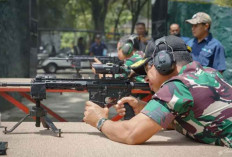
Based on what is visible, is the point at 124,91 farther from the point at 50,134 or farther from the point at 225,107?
the point at 225,107

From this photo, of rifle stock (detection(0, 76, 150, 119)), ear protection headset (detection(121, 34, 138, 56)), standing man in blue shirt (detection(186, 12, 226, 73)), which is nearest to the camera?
rifle stock (detection(0, 76, 150, 119))

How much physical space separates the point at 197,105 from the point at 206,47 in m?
3.41

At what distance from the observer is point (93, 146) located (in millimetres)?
2340

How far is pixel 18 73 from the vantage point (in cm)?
889

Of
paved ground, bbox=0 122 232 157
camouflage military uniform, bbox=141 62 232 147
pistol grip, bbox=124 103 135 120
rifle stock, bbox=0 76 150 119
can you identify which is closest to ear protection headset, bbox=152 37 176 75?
camouflage military uniform, bbox=141 62 232 147

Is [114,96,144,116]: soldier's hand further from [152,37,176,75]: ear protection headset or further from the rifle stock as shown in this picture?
[152,37,176,75]: ear protection headset

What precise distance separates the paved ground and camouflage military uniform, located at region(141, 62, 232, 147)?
101 millimetres

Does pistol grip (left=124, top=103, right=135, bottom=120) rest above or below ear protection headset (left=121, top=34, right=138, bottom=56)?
below

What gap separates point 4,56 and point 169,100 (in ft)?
21.2

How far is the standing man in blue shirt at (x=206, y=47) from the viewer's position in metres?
5.52

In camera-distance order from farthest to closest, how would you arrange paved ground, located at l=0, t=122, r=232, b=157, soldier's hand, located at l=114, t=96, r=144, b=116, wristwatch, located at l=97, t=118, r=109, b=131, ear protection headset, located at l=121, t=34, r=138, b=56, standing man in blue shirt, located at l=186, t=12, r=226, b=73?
ear protection headset, located at l=121, t=34, r=138, b=56, standing man in blue shirt, located at l=186, t=12, r=226, b=73, soldier's hand, located at l=114, t=96, r=144, b=116, wristwatch, located at l=97, t=118, r=109, b=131, paved ground, located at l=0, t=122, r=232, b=157

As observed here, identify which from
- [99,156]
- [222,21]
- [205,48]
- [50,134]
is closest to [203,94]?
[99,156]

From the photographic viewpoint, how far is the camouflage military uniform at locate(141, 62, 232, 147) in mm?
2260

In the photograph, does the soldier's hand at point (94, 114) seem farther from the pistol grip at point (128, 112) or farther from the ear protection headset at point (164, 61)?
the ear protection headset at point (164, 61)
